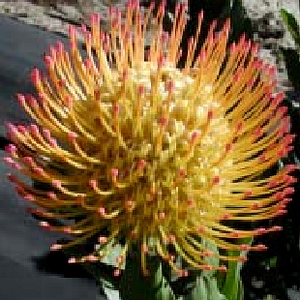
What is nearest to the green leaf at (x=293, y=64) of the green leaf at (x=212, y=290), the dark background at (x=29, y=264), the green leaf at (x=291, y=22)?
the green leaf at (x=291, y=22)

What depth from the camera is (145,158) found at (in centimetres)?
132

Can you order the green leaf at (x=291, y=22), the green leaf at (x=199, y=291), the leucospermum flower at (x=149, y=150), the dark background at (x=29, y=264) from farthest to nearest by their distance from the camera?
the green leaf at (x=291, y=22) < the dark background at (x=29, y=264) < the green leaf at (x=199, y=291) < the leucospermum flower at (x=149, y=150)

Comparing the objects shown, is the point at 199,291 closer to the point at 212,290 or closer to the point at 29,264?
the point at 212,290

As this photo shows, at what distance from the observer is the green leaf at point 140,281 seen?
137 centimetres

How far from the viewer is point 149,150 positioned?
51.9 inches

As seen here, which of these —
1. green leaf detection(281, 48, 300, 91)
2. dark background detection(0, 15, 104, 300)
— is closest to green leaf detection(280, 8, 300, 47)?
green leaf detection(281, 48, 300, 91)

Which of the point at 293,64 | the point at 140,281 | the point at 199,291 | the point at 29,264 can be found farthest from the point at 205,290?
the point at 293,64

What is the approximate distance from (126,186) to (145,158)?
0.15 ft

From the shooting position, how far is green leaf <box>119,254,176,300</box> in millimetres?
1373

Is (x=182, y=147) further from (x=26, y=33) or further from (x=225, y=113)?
(x=26, y=33)

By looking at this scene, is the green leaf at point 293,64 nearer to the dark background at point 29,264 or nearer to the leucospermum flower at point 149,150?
the dark background at point 29,264

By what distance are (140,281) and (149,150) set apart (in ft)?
0.59

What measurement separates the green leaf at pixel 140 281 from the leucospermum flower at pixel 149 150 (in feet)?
0.10

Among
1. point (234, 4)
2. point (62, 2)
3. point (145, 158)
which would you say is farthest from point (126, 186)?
point (62, 2)
